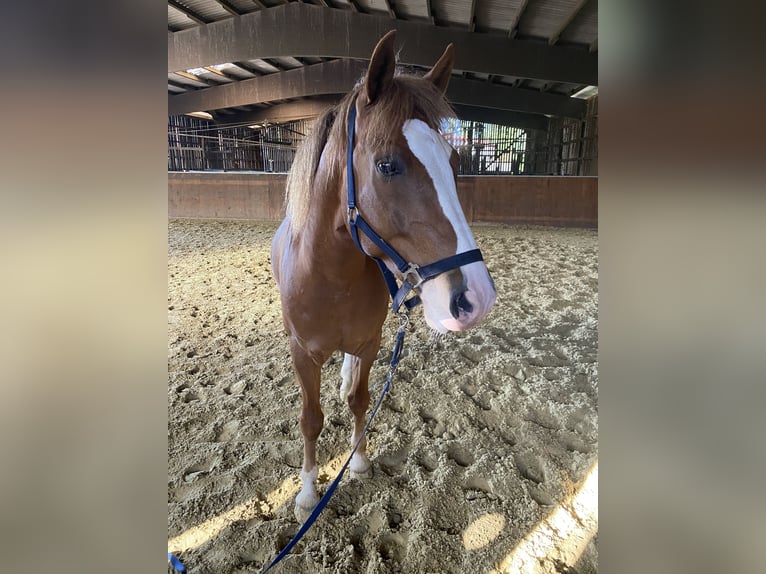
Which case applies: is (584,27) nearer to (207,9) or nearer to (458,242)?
(207,9)

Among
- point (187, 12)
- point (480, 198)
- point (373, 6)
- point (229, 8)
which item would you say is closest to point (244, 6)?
point (229, 8)

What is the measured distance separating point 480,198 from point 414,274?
7.65 m

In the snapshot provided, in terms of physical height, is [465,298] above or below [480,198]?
below

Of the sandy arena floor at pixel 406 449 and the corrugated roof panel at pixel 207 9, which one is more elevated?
the corrugated roof panel at pixel 207 9

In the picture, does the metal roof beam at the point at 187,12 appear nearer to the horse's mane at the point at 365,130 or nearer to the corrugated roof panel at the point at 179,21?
the corrugated roof panel at the point at 179,21

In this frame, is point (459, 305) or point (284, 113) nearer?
point (459, 305)

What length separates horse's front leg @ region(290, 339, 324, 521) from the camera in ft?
5.18

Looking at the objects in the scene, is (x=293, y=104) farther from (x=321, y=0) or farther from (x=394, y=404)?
(x=394, y=404)

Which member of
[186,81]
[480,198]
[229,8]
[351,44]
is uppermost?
[186,81]

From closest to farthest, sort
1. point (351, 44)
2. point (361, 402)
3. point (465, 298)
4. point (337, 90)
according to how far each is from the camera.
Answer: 1. point (465, 298)
2. point (361, 402)
3. point (351, 44)
4. point (337, 90)

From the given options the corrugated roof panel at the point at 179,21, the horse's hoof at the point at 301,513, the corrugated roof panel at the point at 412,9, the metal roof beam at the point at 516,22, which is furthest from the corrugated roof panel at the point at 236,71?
the horse's hoof at the point at 301,513

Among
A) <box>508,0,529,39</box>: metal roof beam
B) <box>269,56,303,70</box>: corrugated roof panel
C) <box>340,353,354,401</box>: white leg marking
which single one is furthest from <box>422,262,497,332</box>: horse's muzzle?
<box>269,56,303,70</box>: corrugated roof panel

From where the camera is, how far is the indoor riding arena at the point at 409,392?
1423mm

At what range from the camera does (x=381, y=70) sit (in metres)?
1.05
